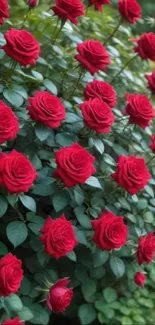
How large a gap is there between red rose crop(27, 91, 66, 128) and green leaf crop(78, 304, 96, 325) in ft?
2.41

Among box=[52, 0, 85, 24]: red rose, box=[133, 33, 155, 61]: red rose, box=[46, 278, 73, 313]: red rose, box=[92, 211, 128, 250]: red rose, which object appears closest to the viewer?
box=[46, 278, 73, 313]: red rose

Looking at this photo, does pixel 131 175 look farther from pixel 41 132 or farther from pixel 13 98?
pixel 13 98

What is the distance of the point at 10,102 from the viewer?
6.21 feet

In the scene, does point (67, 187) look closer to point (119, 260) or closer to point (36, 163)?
point (36, 163)

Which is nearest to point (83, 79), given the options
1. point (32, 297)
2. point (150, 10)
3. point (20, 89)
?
point (20, 89)

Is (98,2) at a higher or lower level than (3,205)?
higher

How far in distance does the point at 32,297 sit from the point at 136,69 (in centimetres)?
148

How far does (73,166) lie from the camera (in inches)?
64.8

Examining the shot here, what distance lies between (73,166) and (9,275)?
36cm

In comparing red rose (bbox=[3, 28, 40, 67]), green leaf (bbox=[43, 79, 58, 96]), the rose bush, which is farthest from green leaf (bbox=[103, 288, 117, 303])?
red rose (bbox=[3, 28, 40, 67])

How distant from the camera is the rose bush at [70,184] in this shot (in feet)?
5.42

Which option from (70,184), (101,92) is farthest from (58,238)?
(101,92)

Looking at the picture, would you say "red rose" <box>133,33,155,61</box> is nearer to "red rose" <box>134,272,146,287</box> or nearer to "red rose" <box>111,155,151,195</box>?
"red rose" <box>111,155,151,195</box>

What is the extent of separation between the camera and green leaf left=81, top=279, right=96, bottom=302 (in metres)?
2.04
